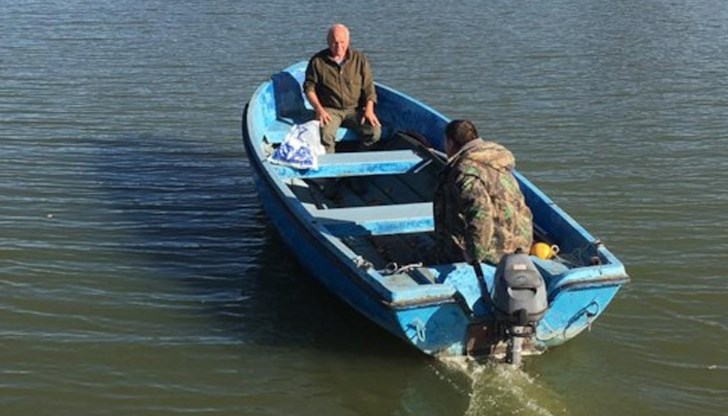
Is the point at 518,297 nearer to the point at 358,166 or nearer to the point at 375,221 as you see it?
the point at 375,221

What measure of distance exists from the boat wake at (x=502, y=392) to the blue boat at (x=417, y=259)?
0.31ft

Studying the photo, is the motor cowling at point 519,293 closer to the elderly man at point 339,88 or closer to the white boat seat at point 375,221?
the white boat seat at point 375,221

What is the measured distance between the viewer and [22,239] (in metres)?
9.13

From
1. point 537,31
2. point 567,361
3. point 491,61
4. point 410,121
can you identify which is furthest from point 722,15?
point 567,361

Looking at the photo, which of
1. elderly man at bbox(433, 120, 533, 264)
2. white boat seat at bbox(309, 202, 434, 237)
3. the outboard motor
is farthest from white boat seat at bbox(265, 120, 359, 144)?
the outboard motor

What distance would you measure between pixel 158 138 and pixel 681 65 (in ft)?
31.7

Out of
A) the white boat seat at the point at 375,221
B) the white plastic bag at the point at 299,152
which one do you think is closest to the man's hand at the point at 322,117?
the white plastic bag at the point at 299,152

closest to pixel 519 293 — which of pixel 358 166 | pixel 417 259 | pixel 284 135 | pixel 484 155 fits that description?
pixel 484 155

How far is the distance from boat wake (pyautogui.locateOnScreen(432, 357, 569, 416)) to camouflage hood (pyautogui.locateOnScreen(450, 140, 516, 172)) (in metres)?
1.44

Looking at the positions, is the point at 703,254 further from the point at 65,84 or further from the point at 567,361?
the point at 65,84

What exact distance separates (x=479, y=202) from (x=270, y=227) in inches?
145

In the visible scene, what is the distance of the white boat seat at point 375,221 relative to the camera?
7527mm

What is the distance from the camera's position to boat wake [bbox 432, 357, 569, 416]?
625 centimetres

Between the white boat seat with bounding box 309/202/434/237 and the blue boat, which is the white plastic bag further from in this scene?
the white boat seat with bounding box 309/202/434/237
